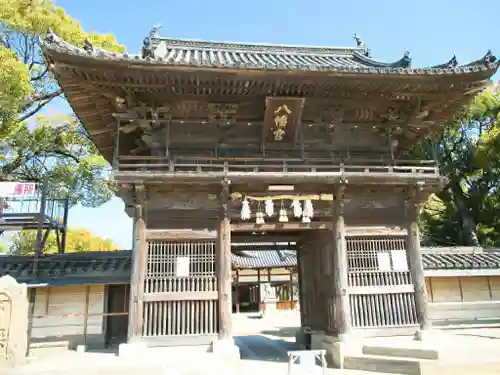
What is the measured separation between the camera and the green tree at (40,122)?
14.7m

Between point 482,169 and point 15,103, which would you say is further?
point 482,169

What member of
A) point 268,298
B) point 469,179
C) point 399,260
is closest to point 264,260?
point 268,298

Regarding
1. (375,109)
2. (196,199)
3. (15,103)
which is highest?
(15,103)

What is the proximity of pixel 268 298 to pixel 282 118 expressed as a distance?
3022 cm

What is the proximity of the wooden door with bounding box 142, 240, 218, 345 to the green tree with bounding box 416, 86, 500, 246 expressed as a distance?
21828 mm

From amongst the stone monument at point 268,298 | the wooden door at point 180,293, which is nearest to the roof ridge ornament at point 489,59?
the wooden door at point 180,293

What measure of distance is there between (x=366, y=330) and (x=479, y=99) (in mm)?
24344

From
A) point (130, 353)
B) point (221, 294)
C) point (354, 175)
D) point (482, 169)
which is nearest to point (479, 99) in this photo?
point (482, 169)

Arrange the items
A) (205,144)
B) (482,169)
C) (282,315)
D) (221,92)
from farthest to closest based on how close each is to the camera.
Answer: (282,315)
(482,169)
(205,144)
(221,92)

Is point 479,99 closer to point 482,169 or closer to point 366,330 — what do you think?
point 482,169

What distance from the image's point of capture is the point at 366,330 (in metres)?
10.6

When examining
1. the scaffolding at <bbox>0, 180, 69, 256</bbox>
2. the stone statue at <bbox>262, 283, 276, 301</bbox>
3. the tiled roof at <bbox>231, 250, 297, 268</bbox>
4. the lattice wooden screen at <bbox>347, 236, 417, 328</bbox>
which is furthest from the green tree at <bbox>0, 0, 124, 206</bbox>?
the stone statue at <bbox>262, 283, 276, 301</bbox>

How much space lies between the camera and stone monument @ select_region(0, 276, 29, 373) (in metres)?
8.18

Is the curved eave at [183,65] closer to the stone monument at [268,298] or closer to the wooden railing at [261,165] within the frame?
the wooden railing at [261,165]
